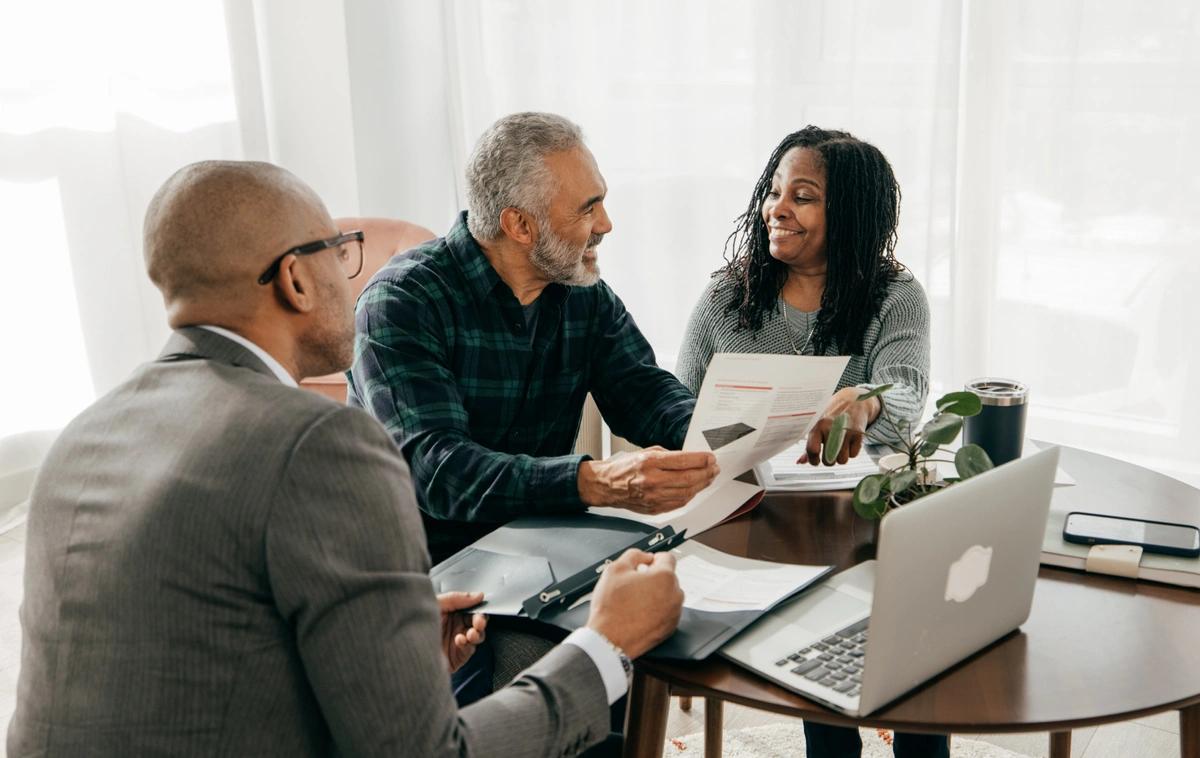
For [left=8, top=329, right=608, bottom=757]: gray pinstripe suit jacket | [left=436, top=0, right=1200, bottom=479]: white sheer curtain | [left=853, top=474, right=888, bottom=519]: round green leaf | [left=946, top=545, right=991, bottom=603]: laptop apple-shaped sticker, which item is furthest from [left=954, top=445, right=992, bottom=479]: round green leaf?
[left=436, top=0, right=1200, bottom=479]: white sheer curtain

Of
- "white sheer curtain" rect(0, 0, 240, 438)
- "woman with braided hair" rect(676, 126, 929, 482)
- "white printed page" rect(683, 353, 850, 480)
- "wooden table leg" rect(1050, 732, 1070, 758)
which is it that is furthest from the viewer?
"white sheer curtain" rect(0, 0, 240, 438)

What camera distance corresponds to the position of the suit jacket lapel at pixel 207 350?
0.97 metres

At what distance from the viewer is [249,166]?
3.44ft

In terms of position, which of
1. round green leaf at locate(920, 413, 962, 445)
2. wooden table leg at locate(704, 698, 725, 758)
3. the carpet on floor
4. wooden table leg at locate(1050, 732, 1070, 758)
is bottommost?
the carpet on floor

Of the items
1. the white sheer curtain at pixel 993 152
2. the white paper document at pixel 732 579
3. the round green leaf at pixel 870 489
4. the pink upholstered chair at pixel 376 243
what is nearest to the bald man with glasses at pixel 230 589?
the white paper document at pixel 732 579

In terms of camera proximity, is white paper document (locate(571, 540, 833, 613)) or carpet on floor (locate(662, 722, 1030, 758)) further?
carpet on floor (locate(662, 722, 1030, 758))

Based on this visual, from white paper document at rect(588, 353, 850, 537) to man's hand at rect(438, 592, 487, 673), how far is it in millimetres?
306

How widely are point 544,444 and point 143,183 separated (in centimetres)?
228

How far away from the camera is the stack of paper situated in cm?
159

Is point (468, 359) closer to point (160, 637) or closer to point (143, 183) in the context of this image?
point (160, 637)

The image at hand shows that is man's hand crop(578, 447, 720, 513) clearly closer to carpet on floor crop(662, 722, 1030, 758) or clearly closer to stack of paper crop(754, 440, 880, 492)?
stack of paper crop(754, 440, 880, 492)

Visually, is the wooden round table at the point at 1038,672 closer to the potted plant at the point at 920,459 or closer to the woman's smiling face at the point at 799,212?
the potted plant at the point at 920,459

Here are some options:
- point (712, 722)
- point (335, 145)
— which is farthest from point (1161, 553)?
point (335, 145)

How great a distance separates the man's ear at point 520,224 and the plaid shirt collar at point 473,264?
0.22 feet
